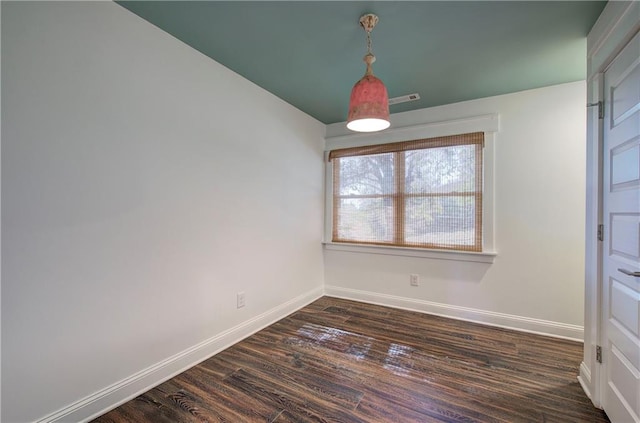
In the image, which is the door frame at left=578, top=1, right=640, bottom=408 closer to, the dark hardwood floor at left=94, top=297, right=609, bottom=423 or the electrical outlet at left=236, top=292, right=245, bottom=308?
the dark hardwood floor at left=94, top=297, right=609, bottom=423

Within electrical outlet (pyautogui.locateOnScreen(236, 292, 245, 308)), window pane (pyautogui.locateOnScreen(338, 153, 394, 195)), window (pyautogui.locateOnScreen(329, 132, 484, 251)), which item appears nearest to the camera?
electrical outlet (pyautogui.locateOnScreen(236, 292, 245, 308))

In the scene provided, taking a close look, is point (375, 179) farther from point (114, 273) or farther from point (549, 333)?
point (114, 273)

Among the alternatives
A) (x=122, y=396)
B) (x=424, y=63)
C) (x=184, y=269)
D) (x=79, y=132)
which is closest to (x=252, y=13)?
(x=79, y=132)

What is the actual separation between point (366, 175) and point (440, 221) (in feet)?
3.40

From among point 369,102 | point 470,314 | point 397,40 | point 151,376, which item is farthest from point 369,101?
point 470,314

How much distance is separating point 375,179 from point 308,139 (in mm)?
973

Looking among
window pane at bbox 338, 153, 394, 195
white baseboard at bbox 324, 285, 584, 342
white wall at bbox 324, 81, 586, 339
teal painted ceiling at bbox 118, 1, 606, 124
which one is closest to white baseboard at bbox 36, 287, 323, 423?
white baseboard at bbox 324, 285, 584, 342

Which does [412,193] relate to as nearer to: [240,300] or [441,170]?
[441,170]

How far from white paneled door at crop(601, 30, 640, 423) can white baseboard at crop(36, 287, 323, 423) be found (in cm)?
248

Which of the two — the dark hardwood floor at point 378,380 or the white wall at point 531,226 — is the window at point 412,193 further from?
the dark hardwood floor at point 378,380

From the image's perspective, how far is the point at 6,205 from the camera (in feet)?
4.18

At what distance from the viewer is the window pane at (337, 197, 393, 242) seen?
339 centimetres

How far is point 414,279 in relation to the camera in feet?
10.6

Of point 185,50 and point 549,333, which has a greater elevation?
point 185,50
